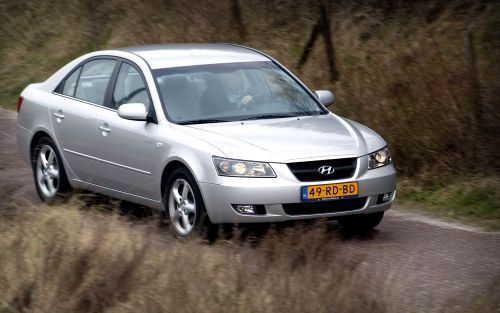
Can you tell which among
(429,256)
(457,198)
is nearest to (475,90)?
(457,198)

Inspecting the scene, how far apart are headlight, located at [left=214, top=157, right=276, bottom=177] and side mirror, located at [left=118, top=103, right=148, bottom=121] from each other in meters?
1.12

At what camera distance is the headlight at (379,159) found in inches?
396

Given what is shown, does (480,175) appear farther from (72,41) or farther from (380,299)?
(72,41)

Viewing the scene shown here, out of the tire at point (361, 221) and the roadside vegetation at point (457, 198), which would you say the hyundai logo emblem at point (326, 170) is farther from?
the roadside vegetation at point (457, 198)

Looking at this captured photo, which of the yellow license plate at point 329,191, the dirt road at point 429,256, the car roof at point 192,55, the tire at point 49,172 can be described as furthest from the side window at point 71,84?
the yellow license plate at point 329,191

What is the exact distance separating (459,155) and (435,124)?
21.4 inches

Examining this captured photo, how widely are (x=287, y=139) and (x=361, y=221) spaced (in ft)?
4.00

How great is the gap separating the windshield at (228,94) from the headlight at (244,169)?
0.89 metres

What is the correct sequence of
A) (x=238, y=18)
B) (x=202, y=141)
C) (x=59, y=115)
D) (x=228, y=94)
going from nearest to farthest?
(x=202, y=141) → (x=228, y=94) → (x=59, y=115) → (x=238, y=18)

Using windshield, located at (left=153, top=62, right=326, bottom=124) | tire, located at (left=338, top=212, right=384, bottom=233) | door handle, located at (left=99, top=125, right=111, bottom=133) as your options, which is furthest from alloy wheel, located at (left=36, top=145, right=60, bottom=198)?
tire, located at (left=338, top=212, right=384, bottom=233)

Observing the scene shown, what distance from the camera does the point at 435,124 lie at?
1288 cm

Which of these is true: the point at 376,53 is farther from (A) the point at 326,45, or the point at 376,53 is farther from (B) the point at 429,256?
(B) the point at 429,256

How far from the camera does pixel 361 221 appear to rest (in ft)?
34.9

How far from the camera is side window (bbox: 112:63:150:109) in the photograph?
10.9m
